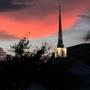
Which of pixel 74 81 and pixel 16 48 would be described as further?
pixel 74 81

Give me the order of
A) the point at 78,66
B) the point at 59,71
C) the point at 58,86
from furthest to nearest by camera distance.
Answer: the point at 78,66 < the point at 58,86 < the point at 59,71

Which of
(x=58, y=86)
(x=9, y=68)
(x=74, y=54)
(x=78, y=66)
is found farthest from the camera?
(x=74, y=54)

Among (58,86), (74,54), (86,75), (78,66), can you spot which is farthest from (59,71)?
(74,54)

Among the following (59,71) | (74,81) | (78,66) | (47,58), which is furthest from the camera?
(78,66)

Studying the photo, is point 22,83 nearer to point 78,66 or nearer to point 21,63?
point 21,63

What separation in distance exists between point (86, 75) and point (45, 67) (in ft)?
188

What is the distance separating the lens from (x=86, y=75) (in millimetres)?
99000

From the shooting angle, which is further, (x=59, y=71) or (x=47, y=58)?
(x=59, y=71)

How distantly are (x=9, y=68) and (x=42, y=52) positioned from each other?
10.3 feet

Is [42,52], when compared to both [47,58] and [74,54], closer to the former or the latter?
[47,58]

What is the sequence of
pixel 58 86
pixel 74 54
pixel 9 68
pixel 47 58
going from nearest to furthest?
pixel 9 68 → pixel 47 58 → pixel 58 86 → pixel 74 54

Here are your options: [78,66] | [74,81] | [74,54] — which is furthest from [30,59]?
[74,54]

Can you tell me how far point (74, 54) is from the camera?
541 feet

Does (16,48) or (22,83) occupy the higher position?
(16,48)
